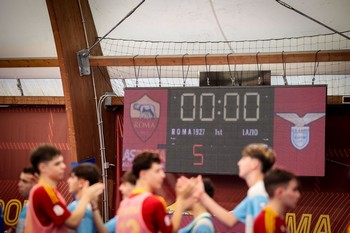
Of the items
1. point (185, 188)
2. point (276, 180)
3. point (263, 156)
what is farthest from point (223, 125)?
point (276, 180)

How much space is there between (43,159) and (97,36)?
4883 mm

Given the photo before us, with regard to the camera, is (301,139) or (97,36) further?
(97,36)

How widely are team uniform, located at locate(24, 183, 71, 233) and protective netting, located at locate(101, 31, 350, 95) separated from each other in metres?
4.51

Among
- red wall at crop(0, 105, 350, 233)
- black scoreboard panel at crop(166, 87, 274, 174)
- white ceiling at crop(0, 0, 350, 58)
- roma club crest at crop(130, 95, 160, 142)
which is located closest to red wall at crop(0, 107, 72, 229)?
red wall at crop(0, 105, 350, 233)

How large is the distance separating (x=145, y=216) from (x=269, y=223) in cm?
87

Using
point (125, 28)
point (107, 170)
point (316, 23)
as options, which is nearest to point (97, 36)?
point (125, 28)

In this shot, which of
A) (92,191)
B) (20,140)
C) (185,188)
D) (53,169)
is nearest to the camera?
(185,188)

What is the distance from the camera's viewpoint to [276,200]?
167 inches

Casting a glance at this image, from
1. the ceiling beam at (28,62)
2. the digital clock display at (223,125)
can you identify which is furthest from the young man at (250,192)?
the ceiling beam at (28,62)

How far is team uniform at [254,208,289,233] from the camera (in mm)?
4117

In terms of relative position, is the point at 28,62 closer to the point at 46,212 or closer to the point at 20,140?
the point at 20,140

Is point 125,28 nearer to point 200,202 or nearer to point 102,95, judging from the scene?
point 102,95

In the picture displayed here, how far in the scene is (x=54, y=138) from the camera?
1029cm

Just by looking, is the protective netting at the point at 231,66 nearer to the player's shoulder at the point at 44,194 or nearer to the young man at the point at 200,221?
the young man at the point at 200,221
